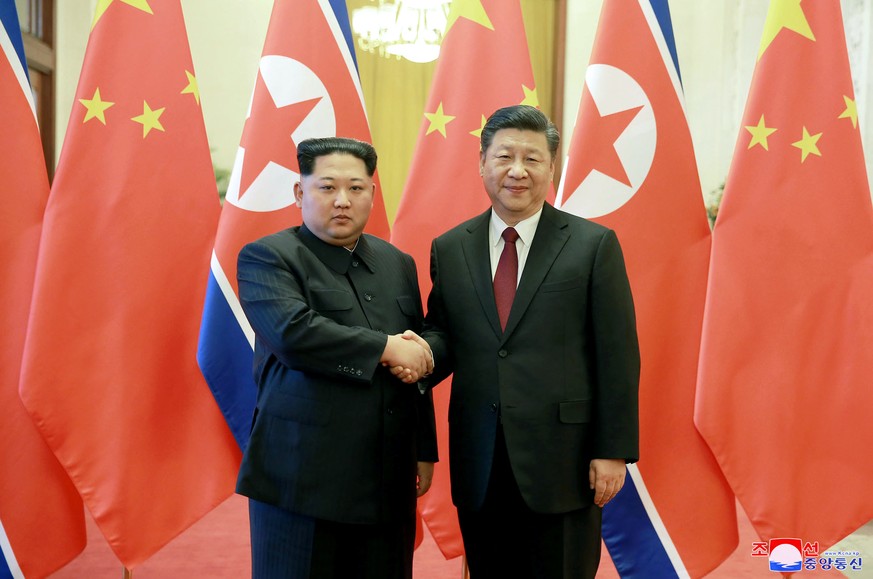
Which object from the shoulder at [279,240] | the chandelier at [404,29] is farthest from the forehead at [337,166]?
the chandelier at [404,29]

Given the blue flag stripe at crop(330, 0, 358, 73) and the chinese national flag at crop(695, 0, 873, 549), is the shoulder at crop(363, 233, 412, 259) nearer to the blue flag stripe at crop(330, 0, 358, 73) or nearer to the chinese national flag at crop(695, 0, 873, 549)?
the blue flag stripe at crop(330, 0, 358, 73)

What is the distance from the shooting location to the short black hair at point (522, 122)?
5.35ft

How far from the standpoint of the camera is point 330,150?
1623 millimetres

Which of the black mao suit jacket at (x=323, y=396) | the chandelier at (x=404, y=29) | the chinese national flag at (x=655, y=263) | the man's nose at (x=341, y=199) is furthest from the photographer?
the chandelier at (x=404, y=29)

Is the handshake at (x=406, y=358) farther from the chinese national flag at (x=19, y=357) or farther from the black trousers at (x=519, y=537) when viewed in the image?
the chinese national flag at (x=19, y=357)

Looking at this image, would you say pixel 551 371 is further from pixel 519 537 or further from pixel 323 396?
pixel 323 396

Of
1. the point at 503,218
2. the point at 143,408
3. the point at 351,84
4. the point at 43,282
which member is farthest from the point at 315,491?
the point at 351,84

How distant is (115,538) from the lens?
2.09 metres

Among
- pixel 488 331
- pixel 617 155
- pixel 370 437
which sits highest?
pixel 617 155

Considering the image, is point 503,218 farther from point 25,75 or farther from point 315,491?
point 25,75

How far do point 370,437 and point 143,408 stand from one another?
917 mm

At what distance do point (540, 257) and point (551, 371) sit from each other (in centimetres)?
24

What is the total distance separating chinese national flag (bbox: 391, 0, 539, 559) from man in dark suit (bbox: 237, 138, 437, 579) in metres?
0.66

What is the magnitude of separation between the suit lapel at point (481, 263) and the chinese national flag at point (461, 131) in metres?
0.58
